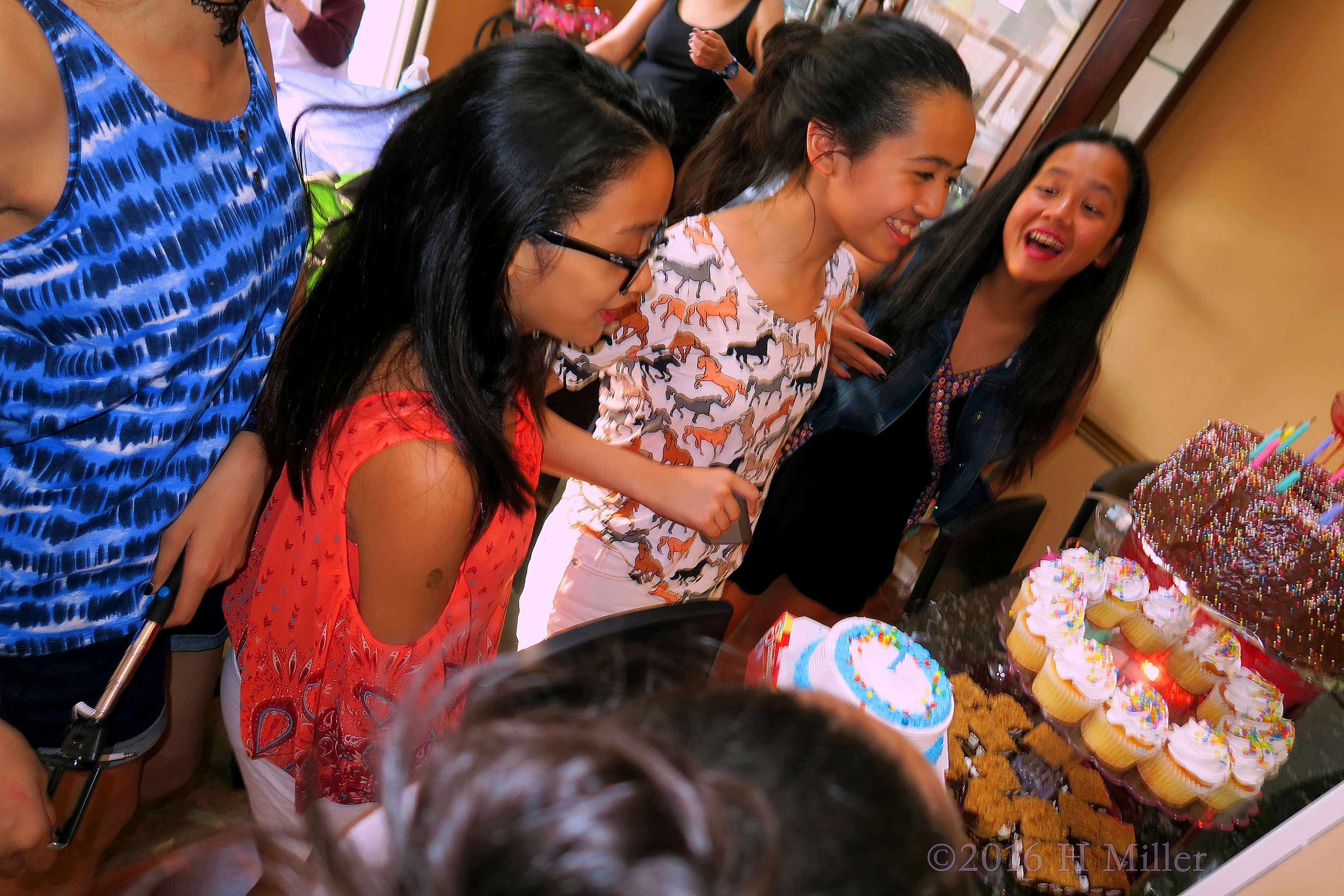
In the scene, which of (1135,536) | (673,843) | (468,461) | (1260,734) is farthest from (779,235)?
Result: (673,843)

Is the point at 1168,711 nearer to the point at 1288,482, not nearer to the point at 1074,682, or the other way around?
the point at 1074,682

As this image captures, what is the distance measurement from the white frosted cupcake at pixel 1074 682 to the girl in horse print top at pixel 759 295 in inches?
26.5

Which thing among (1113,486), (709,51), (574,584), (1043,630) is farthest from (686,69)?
(1043,630)

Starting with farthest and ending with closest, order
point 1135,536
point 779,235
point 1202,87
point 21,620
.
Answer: point 1202,87, point 1135,536, point 779,235, point 21,620

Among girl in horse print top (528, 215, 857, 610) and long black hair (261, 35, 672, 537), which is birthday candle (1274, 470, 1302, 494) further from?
long black hair (261, 35, 672, 537)

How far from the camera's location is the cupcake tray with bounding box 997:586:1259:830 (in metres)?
1.36

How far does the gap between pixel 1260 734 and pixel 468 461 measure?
1.48 meters

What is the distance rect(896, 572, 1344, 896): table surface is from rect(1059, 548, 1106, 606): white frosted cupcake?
0.14m

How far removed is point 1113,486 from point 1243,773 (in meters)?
0.96

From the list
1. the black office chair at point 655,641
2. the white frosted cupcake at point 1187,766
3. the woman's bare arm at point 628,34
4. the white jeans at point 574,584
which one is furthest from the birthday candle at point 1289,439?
the woman's bare arm at point 628,34

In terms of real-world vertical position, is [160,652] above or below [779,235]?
below

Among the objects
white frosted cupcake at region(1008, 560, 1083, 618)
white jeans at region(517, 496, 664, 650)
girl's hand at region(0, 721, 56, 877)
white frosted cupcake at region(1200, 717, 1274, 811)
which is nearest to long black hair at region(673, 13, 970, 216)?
white jeans at region(517, 496, 664, 650)

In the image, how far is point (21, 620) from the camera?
100 cm

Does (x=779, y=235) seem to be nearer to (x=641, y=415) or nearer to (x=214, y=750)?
(x=641, y=415)
